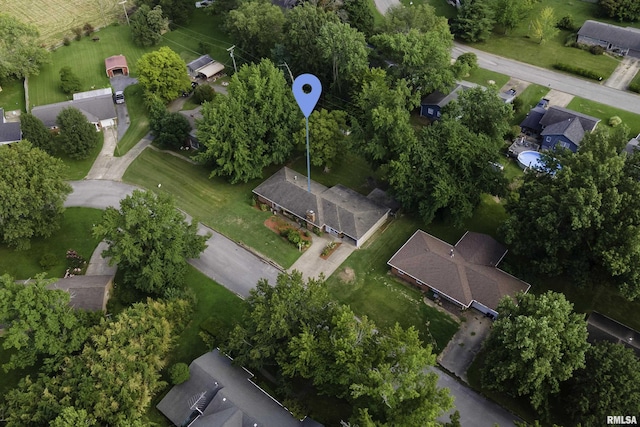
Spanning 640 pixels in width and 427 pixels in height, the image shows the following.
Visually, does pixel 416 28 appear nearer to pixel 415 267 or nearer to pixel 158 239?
pixel 415 267

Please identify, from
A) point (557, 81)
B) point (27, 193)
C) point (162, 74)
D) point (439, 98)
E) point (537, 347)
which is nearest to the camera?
point (537, 347)

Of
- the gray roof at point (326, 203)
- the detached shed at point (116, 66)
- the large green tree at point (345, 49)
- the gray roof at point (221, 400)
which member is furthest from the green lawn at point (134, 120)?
the gray roof at point (221, 400)

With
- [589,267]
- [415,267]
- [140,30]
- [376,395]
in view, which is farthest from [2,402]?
[140,30]

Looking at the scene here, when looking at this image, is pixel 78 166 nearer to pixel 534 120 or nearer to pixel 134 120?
pixel 134 120

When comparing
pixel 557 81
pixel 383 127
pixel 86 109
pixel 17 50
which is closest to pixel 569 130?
pixel 557 81

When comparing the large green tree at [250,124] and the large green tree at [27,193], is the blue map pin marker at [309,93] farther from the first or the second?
the large green tree at [27,193]

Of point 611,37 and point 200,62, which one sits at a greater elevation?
point 611,37
